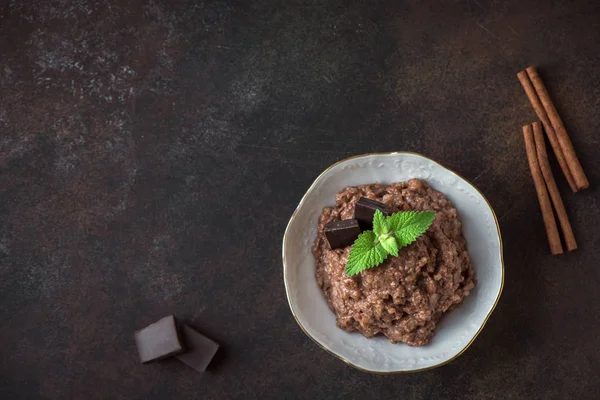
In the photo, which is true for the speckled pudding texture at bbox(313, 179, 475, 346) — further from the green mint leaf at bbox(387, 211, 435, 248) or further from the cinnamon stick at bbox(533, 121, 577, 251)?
the cinnamon stick at bbox(533, 121, 577, 251)

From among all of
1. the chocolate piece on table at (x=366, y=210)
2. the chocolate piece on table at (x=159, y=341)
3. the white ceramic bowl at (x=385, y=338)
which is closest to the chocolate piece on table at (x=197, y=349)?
the chocolate piece on table at (x=159, y=341)

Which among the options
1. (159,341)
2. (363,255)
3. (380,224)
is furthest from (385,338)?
(159,341)

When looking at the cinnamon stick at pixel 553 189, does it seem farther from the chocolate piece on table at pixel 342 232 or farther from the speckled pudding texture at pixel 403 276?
the chocolate piece on table at pixel 342 232

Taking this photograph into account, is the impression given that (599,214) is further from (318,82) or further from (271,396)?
(271,396)

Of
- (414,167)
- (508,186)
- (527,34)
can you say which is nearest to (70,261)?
(414,167)

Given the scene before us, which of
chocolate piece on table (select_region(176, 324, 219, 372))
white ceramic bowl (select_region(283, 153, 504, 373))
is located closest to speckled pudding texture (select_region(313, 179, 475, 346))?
white ceramic bowl (select_region(283, 153, 504, 373))

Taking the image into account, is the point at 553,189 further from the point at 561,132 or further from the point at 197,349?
the point at 197,349
